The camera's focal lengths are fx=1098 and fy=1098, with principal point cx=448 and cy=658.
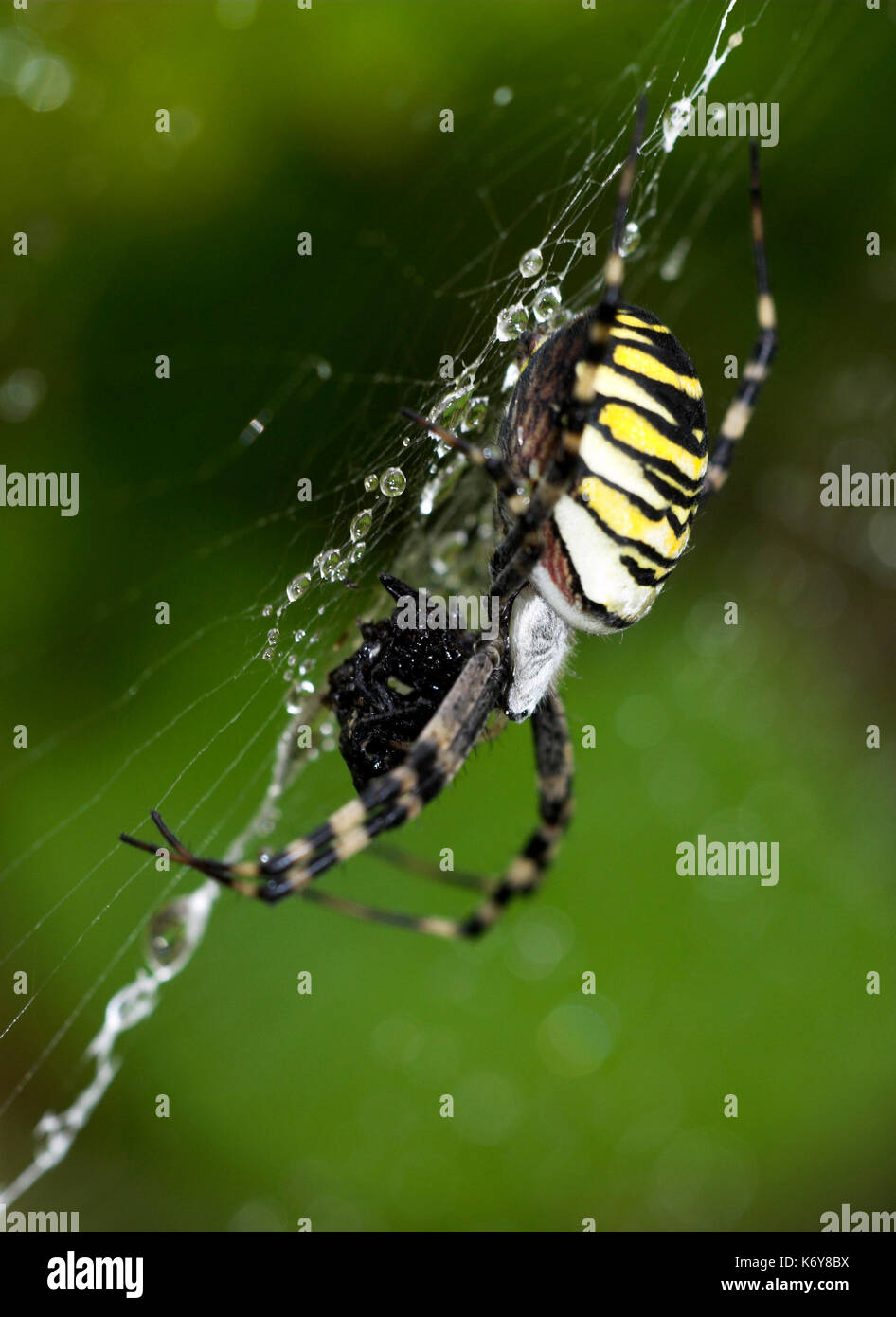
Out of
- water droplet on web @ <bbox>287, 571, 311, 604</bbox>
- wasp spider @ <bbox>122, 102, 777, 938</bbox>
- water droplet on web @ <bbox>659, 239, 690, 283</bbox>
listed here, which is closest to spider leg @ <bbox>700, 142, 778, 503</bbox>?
wasp spider @ <bbox>122, 102, 777, 938</bbox>

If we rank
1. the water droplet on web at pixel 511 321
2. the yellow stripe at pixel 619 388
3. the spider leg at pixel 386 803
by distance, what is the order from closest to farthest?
the yellow stripe at pixel 619 388, the spider leg at pixel 386 803, the water droplet on web at pixel 511 321

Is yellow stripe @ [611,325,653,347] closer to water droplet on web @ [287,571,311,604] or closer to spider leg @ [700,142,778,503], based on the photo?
spider leg @ [700,142,778,503]

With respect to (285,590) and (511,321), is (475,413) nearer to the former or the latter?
(511,321)

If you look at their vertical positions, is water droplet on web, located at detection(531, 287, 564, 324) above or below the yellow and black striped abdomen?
above

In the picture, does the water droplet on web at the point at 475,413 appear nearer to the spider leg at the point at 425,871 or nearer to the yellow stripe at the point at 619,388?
the yellow stripe at the point at 619,388

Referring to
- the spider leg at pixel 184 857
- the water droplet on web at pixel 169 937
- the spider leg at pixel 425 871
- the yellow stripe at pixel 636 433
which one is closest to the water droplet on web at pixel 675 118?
the yellow stripe at pixel 636 433
